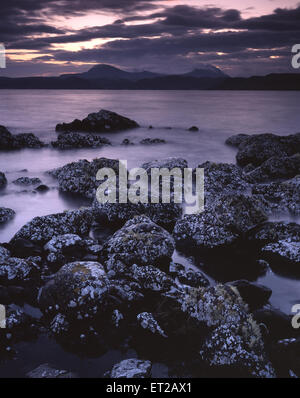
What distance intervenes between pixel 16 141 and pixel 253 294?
82.4 feet

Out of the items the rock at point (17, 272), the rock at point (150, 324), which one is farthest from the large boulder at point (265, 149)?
the rock at point (150, 324)

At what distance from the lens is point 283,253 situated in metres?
9.87

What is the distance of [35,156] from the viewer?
83.5ft

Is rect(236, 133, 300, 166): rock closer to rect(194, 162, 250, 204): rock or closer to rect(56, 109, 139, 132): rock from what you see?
rect(194, 162, 250, 204): rock

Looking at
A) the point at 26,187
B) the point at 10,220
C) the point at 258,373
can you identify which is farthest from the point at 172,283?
the point at 26,187

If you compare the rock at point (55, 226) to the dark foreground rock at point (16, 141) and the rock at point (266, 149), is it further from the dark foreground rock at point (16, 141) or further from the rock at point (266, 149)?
the dark foreground rock at point (16, 141)

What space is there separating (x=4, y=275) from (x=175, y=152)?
21.2m

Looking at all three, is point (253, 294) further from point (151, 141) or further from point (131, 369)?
point (151, 141)

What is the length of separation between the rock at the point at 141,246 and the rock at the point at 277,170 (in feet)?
32.9

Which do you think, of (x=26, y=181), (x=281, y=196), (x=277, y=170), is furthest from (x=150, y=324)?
(x=277, y=170)

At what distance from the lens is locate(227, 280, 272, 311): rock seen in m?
7.75
